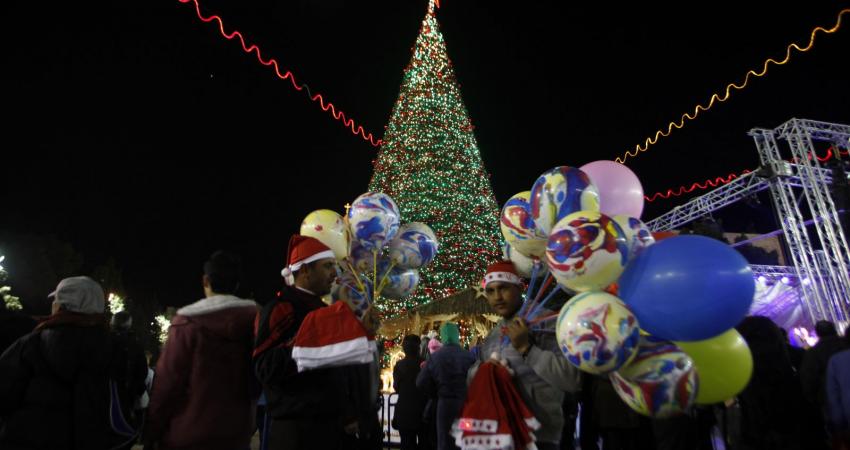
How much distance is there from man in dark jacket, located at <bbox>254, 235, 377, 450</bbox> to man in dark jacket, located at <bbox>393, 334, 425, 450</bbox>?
2805 mm

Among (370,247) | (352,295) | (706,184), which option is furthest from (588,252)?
(706,184)

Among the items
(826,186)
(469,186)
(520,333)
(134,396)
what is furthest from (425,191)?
(520,333)

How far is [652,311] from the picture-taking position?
2344mm

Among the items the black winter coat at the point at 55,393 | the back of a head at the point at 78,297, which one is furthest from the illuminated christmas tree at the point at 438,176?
the black winter coat at the point at 55,393

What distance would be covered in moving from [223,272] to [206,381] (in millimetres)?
612

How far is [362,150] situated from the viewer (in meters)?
27.5

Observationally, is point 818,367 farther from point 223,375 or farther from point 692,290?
point 223,375

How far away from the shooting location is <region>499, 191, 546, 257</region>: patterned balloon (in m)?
3.22

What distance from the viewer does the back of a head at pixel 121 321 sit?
4.87 meters

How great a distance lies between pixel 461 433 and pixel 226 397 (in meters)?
1.27

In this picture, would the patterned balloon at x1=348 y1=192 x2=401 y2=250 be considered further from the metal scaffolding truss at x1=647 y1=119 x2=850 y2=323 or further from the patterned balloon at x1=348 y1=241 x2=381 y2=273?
the metal scaffolding truss at x1=647 y1=119 x2=850 y2=323

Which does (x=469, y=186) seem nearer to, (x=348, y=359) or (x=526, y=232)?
(x=526, y=232)

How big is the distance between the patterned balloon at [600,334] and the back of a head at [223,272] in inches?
74.7

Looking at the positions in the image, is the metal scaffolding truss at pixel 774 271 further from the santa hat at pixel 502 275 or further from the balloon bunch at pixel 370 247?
the santa hat at pixel 502 275
